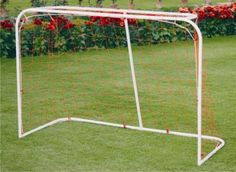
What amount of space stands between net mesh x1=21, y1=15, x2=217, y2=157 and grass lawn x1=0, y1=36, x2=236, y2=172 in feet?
0.07

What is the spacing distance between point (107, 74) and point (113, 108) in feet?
8.97

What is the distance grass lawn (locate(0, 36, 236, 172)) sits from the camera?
766 centimetres

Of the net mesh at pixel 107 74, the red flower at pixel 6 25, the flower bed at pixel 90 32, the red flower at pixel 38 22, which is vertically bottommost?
the net mesh at pixel 107 74

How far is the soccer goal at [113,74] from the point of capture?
861 cm

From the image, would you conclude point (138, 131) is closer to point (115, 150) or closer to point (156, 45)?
point (115, 150)

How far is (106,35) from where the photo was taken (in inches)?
627

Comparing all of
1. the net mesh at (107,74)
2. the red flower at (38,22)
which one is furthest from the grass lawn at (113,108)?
the red flower at (38,22)

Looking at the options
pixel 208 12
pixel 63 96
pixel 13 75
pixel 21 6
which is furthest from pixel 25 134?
pixel 21 6

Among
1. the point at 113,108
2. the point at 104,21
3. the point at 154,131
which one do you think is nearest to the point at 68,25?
the point at 104,21

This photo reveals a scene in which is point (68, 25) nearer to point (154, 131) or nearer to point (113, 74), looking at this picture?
point (113, 74)

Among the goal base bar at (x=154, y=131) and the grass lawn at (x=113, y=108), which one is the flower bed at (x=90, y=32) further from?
the goal base bar at (x=154, y=131)

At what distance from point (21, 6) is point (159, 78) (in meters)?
15.5

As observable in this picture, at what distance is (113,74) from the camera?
12.9m

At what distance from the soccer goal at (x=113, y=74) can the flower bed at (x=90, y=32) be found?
0.03 meters
